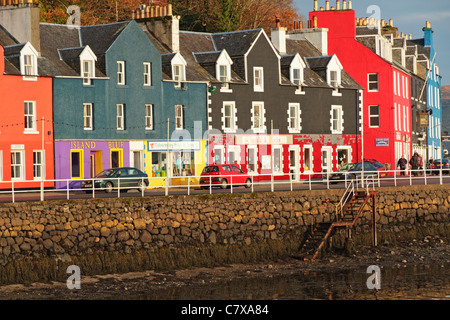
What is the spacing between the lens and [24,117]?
4712cm

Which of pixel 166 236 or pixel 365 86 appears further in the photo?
pixel 365 86

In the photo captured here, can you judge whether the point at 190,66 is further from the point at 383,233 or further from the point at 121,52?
the point at 383,233

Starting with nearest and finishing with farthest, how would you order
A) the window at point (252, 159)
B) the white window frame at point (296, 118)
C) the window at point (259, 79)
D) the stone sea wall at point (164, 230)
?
the stone sea wall at point (164, 230) → the window at point (252, 159) → the window at point (259, 79) → the white window frame at point (296, 118)

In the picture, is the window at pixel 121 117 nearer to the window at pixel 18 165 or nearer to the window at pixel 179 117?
the window at pixel 179 117

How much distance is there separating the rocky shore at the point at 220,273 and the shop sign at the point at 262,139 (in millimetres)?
15136

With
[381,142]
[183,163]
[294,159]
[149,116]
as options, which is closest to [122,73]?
[149,116]

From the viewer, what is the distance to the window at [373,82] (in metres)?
69.1

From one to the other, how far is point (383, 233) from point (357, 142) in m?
20.5

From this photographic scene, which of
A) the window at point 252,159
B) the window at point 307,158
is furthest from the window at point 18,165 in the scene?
the window at point 307,158

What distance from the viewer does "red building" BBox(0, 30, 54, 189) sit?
46.3 m

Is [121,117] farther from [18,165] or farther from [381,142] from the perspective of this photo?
[381,142]

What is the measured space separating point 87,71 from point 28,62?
3558 millimetres

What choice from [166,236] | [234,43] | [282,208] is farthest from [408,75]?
[166,236]

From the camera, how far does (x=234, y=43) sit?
189 ft
